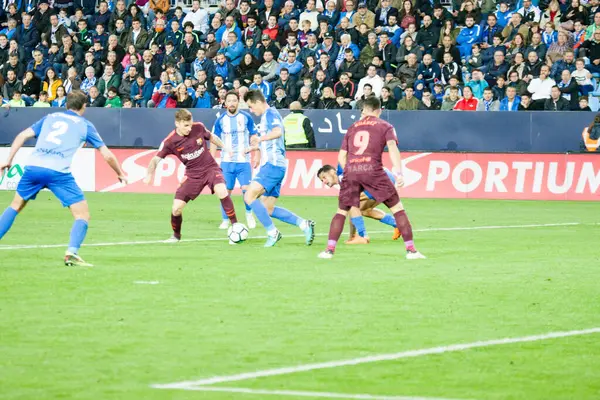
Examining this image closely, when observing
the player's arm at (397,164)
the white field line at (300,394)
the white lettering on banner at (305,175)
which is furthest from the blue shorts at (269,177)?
the white lettering on banner at (305,175)

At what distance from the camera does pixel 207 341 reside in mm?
8516

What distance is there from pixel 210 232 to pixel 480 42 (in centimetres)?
1329

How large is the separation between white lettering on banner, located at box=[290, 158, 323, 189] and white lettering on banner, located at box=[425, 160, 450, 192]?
8.00 ft

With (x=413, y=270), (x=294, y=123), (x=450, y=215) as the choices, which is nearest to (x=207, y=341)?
(x=413, y=270)

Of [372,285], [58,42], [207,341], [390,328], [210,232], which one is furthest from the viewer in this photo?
[58,42]

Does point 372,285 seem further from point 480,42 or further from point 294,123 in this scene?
point 480,42

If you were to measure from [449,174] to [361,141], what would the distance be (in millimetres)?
12996

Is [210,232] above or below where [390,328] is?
below

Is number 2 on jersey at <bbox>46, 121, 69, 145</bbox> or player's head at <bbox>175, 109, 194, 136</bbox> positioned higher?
number 2 on jersey at <bbox>46, 121, 69, 145</bbox>

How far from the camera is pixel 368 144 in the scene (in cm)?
1411

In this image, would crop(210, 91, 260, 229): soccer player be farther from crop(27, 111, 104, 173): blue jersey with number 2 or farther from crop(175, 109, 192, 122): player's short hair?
crop(27, 111, 104, 173): blue jersey with number 2

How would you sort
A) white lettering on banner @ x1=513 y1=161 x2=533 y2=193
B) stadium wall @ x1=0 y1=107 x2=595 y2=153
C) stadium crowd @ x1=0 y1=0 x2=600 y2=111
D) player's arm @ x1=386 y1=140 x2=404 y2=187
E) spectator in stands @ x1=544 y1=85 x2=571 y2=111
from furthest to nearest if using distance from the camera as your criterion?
1. stadium crowd @ x1=0 y1=0 x2=600 y2=111
2. stadium wall @ x1=0 y1=107 x2=595 y2=153
3. spectator in stands @ x1=544 y1=85 x2=571 y2=111
4. white lettering on banner @ x1=513 y1=161 x2=533 y2=193
5. player's arm @ x1=386 y1=140 x2=404 y2=187

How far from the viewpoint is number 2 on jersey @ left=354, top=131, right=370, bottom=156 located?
14117 millimetres

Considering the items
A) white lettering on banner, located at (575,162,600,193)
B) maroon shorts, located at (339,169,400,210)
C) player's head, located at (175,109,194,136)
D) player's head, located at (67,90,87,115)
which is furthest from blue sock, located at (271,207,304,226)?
white lettering on banner, located at (575,162,600,193)
